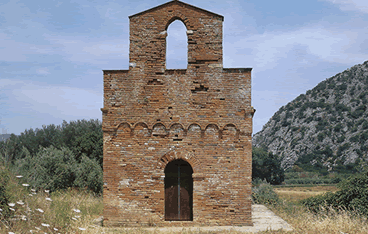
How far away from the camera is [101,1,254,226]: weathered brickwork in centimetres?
1003

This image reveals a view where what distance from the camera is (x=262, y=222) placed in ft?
35.3

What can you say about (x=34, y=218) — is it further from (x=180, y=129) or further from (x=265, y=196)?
(x=265, y=196)

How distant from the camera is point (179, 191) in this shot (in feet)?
34.0

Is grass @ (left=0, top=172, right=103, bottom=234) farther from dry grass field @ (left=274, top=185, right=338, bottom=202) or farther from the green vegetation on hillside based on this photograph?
dry grass field @ (left=274, top=185, right=338, bottom=202)

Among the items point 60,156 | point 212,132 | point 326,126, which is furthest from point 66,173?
point 326,126

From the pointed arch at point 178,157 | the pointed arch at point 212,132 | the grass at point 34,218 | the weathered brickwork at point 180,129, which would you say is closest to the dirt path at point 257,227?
the weathered brickwork at point 180,129

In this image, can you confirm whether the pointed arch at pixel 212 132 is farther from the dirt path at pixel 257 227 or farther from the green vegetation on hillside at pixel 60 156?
the green vegetation on hillside at pixel 60 156

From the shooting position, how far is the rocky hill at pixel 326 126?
148ft

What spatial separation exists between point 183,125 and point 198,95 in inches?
42.9

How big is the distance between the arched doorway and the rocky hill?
37988 mm

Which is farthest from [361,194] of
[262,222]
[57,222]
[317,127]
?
[317,127]

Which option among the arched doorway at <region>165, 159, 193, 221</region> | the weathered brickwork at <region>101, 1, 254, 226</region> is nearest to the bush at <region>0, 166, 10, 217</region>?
the weathered brickwork at <region>101, 1, 254, 226</region>

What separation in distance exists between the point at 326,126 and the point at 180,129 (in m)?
46.0

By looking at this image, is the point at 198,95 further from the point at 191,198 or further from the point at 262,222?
the point at 262,222
